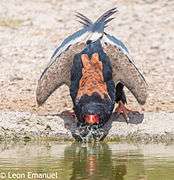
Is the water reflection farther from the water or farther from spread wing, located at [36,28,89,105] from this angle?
spread wing, located at [36,28,89,105]

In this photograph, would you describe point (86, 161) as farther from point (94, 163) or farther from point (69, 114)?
point (69, 114)

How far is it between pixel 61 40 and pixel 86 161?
10.1 metres

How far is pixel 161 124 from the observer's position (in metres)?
15.5

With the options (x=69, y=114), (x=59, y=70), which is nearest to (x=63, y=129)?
(x=69, y=114)

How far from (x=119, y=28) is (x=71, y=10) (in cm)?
209

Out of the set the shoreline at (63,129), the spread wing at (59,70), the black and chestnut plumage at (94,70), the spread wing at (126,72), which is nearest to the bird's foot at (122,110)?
the black and chestnut plumage at (94,70)

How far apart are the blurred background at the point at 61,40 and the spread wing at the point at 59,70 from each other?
0.52m

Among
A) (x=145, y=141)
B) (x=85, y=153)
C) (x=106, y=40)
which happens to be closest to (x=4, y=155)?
(x=85, y=153)

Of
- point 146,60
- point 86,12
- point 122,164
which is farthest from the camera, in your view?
point 86,12

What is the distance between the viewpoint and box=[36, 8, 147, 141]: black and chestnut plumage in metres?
15.2

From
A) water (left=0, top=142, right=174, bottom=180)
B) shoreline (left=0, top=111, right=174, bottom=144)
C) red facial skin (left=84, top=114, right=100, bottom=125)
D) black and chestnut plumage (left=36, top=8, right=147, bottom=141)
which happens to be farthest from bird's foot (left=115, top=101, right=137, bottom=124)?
red facial skin (left=84, top=114, right=100, bottom=125)

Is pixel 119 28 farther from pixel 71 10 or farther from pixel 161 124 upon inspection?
pixel 161 124

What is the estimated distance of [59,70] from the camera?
52.7ft

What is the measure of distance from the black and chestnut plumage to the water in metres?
0.84
